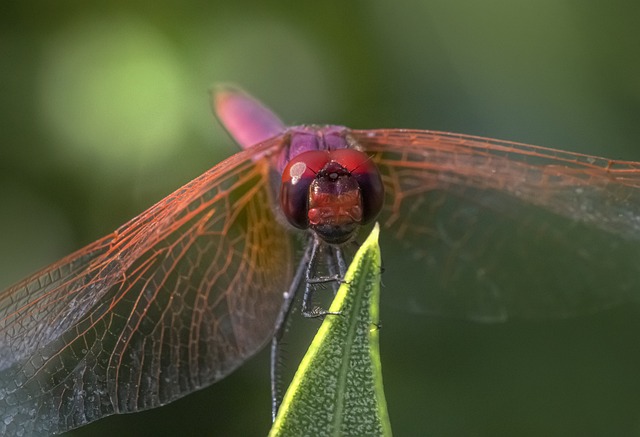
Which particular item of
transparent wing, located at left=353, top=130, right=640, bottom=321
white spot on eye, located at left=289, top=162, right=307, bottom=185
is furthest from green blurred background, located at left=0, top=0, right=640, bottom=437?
white spot on eye, located at left=289, top=162, right=307, bottom=185

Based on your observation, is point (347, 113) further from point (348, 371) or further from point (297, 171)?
point (348, 371)

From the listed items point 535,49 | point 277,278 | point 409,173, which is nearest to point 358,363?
point 277,278

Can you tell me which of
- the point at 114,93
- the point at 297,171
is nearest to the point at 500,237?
the point at 297,171

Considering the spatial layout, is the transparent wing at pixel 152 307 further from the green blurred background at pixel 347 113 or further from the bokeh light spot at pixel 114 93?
the bokeh light spot at pixel 114 93

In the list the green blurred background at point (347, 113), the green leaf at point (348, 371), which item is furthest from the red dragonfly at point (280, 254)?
the green leaf at point (348, 371)

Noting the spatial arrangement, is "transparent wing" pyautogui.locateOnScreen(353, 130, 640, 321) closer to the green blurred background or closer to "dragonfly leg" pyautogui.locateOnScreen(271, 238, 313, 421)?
the green blurred background
